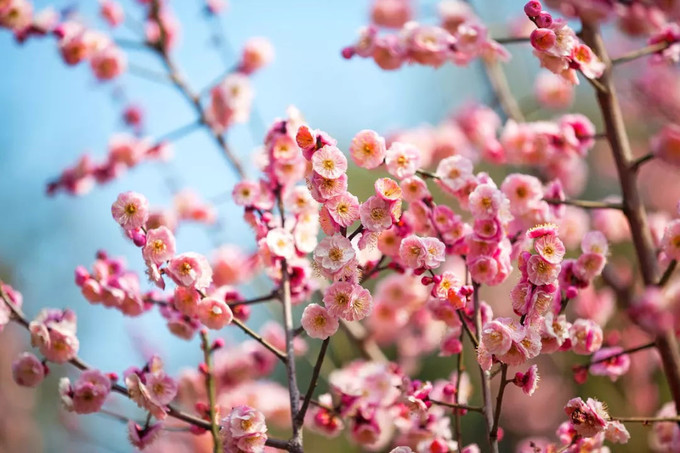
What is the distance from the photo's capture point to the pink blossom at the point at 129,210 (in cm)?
99

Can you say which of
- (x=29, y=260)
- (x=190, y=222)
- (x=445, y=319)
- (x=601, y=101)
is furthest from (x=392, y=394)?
(x=29, y=260)

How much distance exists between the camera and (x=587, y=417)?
93 cm

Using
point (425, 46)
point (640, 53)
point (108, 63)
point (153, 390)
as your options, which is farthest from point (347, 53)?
point (108, 63)

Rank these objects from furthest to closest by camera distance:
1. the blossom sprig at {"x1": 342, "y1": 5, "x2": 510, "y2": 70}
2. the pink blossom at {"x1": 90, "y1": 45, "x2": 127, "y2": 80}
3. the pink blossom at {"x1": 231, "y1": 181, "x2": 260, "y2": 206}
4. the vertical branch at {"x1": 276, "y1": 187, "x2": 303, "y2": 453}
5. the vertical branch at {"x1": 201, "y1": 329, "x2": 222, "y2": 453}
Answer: the pink blossom at {"x1": 90, "y1": 45, "x2": 127, "y2": 80}, the blossom sprig at {"x1": 342, "y1": 5, "x2": 510, "y2": 70}, the pink blossom at {"x1": 231, "y1": 181, "x2": 260, "y2": 206}, the vertical branch at {"x1": 201, "y1": 329, "x2": 222, "y2": 453}, the vertical branch at {"x1": 276, "y1": 187, "x2": 303, "y2": 453}

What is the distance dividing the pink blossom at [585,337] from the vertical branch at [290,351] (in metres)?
0.45

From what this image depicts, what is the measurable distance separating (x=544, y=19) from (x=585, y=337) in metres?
0.52

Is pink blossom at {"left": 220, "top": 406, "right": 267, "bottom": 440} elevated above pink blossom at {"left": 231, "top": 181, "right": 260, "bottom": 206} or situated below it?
below

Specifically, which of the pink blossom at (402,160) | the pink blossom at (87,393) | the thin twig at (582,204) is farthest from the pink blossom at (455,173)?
the pink blossom at (87,393)

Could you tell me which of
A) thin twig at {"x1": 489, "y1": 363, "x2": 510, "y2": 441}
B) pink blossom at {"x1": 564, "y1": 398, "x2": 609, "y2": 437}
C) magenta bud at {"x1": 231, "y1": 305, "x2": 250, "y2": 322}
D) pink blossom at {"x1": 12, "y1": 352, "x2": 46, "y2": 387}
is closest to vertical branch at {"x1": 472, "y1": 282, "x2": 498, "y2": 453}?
thin twig at {"x1": 489, "y1": 363, "x2": 510, "y2": 441}

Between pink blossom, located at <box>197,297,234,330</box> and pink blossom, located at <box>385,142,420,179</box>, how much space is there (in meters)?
0.34

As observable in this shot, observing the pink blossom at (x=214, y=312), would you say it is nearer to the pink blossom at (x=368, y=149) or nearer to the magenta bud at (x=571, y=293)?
the pink blossom at (x=368, y=149)

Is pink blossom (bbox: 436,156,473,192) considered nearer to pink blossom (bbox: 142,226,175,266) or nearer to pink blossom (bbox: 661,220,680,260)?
pink blossom (bbox: 661,220,680,260)

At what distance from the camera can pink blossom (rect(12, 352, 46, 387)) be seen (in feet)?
3.71

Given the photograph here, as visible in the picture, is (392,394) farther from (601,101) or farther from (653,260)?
(601,101)
